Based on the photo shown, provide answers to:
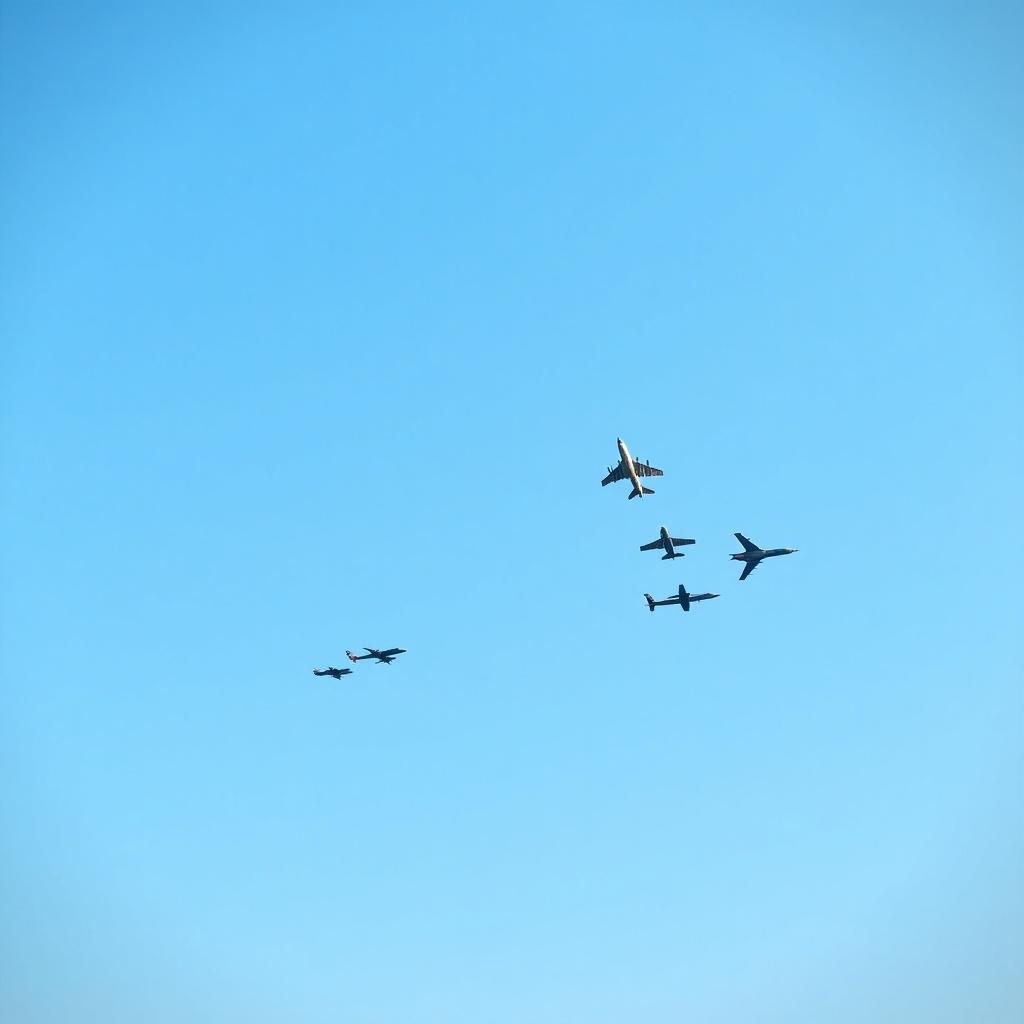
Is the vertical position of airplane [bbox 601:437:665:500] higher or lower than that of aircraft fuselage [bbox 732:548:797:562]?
higher

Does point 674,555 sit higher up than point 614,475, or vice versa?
point 614,475

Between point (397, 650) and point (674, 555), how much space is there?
54.1 meters

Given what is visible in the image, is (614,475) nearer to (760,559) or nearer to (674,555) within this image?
(674,555)

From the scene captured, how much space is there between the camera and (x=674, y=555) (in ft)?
582

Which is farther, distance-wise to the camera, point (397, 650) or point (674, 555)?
point (397, 650)

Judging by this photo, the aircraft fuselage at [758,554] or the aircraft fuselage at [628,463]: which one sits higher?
the aircraft fuselage at [628,463]

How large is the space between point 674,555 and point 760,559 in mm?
13830

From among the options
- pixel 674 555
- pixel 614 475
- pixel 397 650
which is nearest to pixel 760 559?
pixel 674 555

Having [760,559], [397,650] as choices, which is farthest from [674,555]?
[397,650]

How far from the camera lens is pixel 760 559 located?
7018 inches

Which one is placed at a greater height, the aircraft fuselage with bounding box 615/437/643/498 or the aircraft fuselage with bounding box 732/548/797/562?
the aircraft fuselage with bounding box 615/437/643/498

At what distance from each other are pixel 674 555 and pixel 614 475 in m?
15.8

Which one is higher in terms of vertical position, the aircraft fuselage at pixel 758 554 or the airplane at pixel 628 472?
the airplane at pixel 628 472

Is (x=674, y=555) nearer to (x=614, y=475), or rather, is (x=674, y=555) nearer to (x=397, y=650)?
(x=614, y=475)
